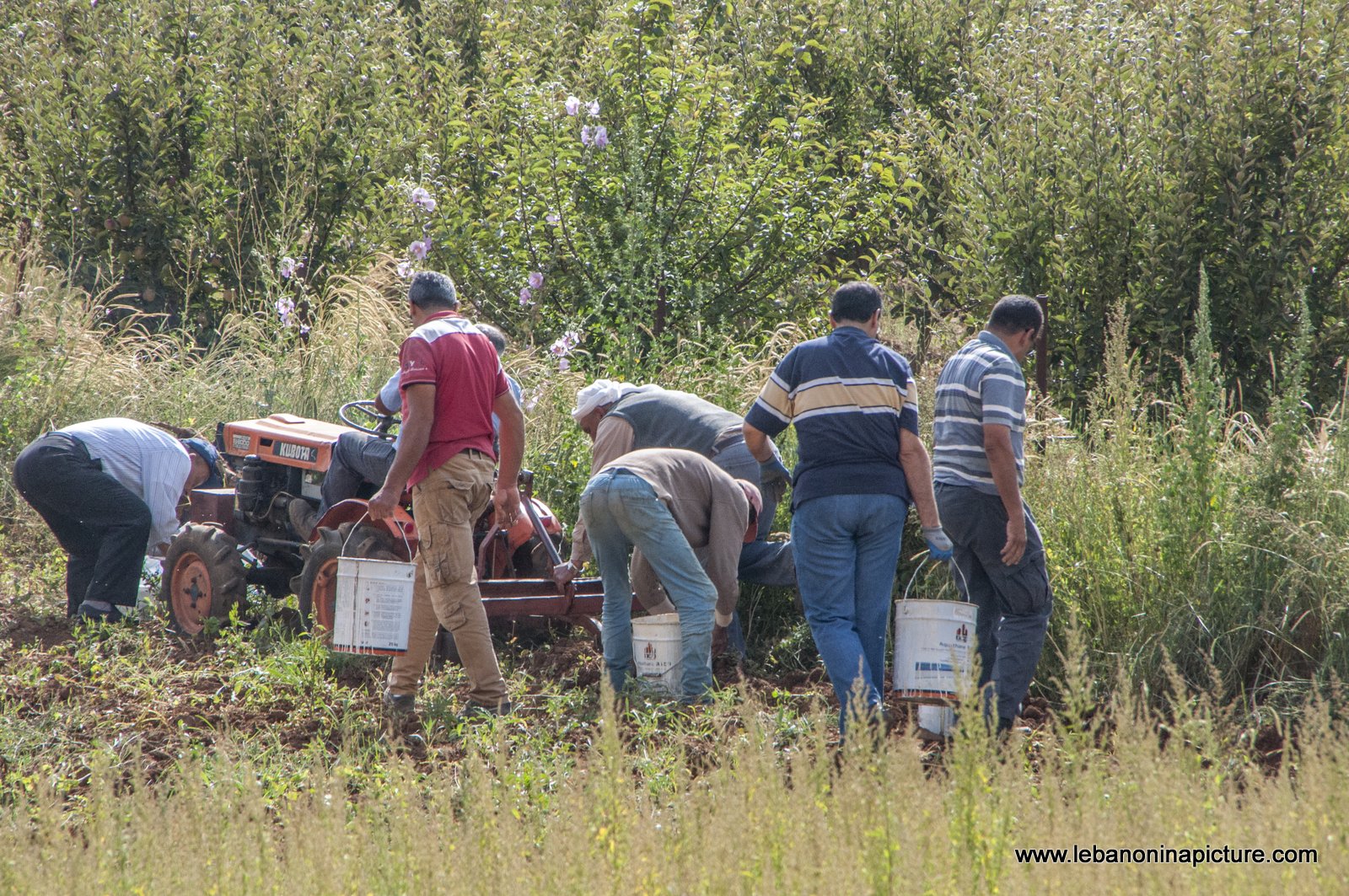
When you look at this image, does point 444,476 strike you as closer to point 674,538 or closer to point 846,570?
point 674,538

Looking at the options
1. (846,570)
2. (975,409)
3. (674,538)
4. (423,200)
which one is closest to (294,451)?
(674,538)

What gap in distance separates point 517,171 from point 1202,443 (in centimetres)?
634

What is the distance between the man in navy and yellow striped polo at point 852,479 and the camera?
17.9 feet

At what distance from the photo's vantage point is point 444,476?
19.1ft

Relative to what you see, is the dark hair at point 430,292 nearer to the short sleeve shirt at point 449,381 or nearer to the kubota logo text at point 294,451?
the short sleeve shirt at point 449,381

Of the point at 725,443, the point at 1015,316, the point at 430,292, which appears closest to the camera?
the point at 1015,316

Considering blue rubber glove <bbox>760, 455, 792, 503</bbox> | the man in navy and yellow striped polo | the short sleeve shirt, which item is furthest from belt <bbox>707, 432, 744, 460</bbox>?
the short sleeve shirt

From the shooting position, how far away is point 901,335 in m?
8.89

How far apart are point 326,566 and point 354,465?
0.54m

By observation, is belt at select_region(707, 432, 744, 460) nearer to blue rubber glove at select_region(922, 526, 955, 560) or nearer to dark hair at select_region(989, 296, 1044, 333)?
blue rubber glove at select_region(922, 526, 955, 560)

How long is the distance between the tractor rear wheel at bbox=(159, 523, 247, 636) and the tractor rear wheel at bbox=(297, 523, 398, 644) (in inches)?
16.7

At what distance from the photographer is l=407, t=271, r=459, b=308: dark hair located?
5941 millimetres

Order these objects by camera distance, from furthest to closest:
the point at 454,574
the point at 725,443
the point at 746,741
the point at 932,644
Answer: the point at 725,443
the point at 454,574
the point at 932,644
the point at 746,741

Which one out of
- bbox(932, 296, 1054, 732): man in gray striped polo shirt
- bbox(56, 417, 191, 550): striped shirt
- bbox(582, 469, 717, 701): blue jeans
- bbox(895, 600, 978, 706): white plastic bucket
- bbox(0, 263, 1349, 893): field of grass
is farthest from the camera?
bbox(56, 417, 191, 550): striped shirt
